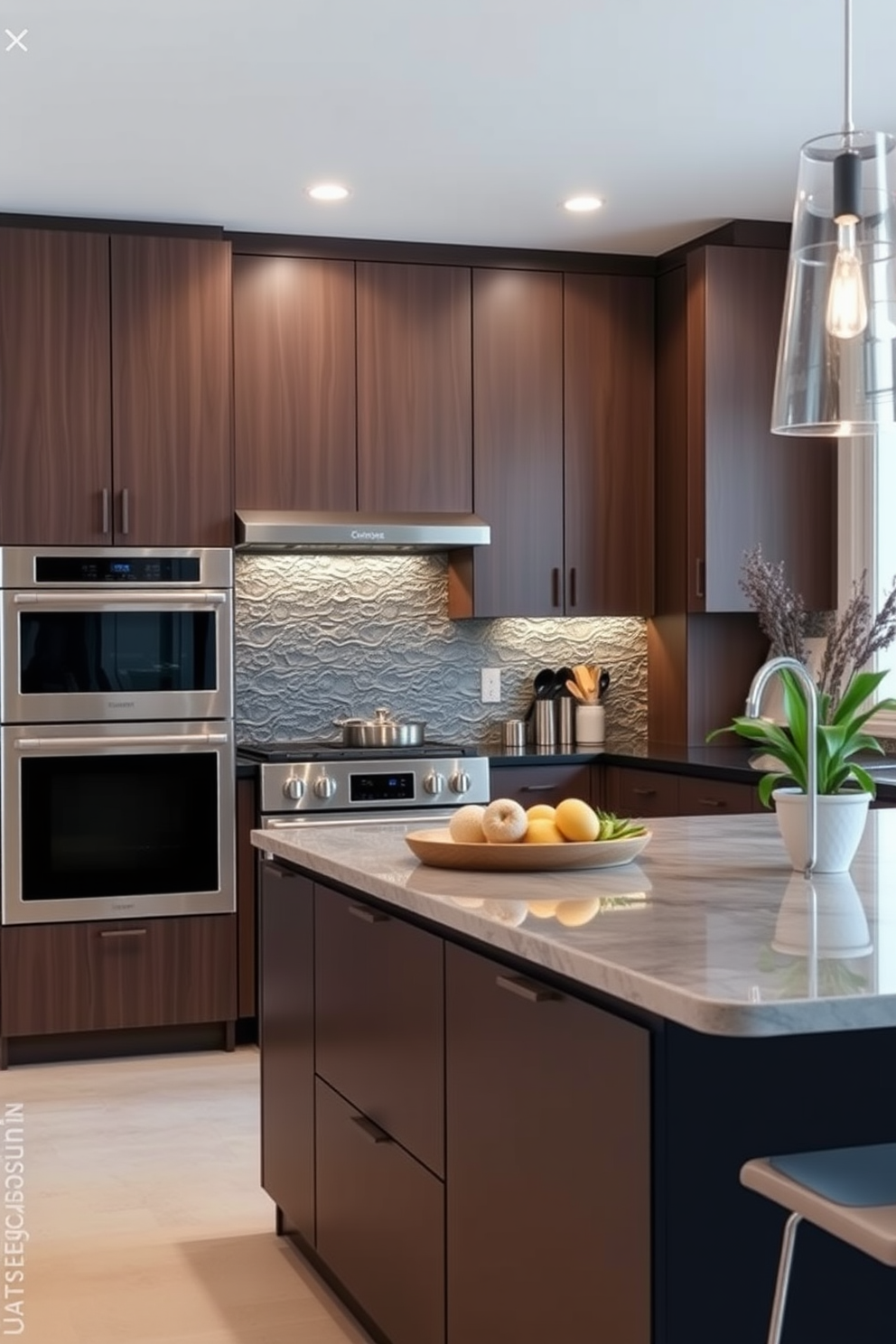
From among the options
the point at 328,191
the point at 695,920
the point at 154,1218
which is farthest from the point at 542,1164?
the point at 328,191

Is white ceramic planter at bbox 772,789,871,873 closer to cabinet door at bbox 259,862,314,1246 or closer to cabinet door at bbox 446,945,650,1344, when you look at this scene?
cabinet door at bbox 446,945,650,1344

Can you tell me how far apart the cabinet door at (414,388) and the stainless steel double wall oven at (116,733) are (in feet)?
2.29

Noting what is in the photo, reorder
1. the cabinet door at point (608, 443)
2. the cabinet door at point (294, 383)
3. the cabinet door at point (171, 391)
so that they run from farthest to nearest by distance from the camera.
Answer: the cabinet door at point (608, 443), the cabinet door at point (294, 383), the cabinet door at point (171, 391)

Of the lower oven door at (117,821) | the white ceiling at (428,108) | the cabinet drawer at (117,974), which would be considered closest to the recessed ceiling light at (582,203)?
the white ceiling at (428,108)

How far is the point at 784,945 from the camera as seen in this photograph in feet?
6.45

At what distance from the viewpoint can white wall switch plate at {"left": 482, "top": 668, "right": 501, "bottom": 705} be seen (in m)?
6.09

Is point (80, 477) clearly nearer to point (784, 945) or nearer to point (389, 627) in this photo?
point (389, 627)

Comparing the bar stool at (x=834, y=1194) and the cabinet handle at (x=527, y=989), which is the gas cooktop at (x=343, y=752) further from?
the bar stool at (x=834, y=1194)

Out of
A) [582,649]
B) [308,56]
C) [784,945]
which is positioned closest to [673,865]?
[784,945]

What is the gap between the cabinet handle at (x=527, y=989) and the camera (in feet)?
6.94

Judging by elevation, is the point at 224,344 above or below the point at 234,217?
below

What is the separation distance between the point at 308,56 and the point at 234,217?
4.85 feet

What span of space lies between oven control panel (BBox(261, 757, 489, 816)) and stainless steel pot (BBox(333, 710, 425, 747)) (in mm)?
170

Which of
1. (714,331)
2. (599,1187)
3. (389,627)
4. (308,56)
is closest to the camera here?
(599,1187)
